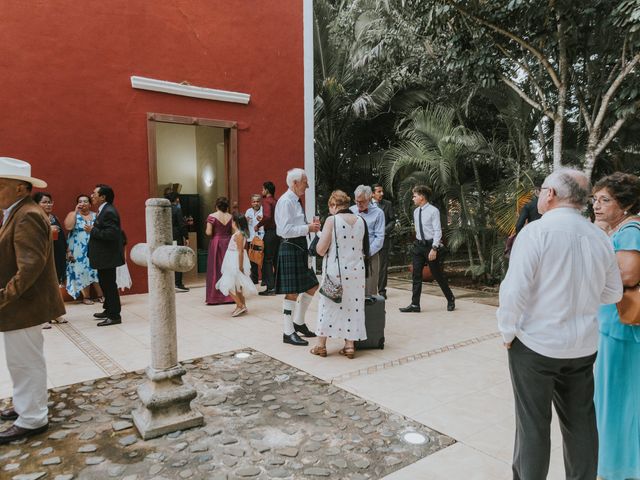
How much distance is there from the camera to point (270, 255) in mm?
8172

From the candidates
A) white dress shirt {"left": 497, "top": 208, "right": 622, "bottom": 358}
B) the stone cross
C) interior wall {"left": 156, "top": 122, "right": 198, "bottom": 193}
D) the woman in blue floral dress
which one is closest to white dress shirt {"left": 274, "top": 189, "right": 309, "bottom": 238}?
the stone cross

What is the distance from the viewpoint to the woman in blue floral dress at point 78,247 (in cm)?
702

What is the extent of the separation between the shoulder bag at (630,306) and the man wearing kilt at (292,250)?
3.22 m

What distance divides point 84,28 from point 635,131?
9.26m

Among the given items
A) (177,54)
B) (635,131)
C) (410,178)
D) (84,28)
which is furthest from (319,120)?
(635,131)

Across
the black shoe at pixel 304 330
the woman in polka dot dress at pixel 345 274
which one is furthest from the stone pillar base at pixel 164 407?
the black shoe at pixel 304 330

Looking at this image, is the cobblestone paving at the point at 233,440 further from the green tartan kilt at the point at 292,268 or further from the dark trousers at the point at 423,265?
the dark trousers at the point at 423,265

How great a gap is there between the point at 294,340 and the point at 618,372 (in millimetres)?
3288

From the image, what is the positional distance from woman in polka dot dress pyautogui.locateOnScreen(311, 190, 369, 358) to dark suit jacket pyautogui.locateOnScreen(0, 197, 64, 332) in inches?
91.1

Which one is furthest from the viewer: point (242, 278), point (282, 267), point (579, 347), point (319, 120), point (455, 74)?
point (319, 120)

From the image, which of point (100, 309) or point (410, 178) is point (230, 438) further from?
point (410, 178)

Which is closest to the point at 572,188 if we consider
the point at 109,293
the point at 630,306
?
the point at 630,306

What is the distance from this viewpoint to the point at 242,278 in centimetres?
667

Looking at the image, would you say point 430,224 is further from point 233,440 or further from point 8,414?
point 8,414
